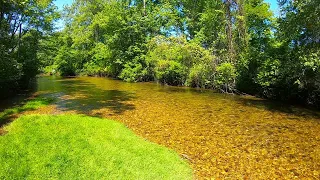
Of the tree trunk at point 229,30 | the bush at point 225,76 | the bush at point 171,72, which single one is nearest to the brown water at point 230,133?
the bush at point 225,76

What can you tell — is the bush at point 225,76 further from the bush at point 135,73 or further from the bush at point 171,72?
the bush at point 135,73

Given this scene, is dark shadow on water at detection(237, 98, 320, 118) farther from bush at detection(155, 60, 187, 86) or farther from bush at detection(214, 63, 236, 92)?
bush at detection(155, 60, 187, 86)

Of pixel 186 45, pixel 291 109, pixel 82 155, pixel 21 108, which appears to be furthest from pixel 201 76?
pixel 82 155

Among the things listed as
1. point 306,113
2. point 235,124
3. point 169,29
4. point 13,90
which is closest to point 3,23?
point 13,90

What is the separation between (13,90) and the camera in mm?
21297

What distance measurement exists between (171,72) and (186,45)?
563cm

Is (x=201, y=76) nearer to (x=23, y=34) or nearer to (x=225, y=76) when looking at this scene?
(x=225, y=76)

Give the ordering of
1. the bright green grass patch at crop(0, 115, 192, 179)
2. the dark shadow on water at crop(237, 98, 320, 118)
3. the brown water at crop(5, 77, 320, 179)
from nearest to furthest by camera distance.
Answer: the bright green grass patch at crop(0, 115, 192, 179) → the brown water at crop(5, 77, 320, 179) → the dark shadow on water at crop(237, 98, 320, 118)

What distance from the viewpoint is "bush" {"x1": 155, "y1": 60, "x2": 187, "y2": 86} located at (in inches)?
1131

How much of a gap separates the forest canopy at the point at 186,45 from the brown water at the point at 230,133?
11.1ft

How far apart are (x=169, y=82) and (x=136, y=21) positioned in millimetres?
12903

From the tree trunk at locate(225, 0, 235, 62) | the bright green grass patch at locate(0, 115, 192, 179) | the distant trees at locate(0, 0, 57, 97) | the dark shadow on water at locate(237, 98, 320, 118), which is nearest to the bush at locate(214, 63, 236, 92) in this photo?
the tree trunk at locate(225, 0, 235, 62)

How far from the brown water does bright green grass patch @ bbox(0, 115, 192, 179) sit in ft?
3.37

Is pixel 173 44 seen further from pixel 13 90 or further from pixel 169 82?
pixel 13 90
